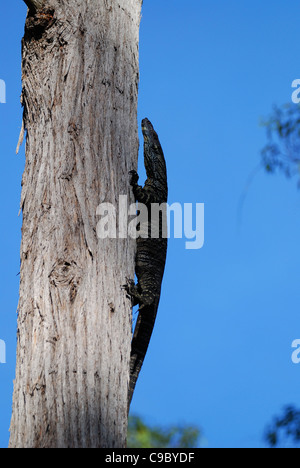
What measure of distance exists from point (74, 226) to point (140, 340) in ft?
6.73

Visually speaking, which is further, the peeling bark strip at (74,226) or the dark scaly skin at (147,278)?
the dark scaly skin at (147,278)

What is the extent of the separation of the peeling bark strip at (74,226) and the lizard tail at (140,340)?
1.54 meters

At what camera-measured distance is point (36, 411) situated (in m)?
2.62

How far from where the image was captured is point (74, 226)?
2.95m

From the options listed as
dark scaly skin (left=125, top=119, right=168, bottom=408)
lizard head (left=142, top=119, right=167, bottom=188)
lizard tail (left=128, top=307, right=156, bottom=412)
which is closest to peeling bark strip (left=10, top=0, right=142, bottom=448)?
dark scaly skin (left=125, top=119, right=168, bottom=408)

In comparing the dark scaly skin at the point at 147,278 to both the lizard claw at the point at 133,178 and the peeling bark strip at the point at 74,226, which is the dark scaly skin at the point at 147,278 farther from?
the peeling bark strip at the point at 74,226

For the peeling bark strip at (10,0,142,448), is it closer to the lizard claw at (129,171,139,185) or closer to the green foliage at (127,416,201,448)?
the lizard claw at (129,171,139,185)

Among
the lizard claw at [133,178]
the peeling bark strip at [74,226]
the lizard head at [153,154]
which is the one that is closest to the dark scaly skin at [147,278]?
the lizard head at [153,154]

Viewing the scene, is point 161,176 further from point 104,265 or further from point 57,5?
point 104,265

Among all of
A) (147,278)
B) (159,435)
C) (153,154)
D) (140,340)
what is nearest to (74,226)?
(147,278)

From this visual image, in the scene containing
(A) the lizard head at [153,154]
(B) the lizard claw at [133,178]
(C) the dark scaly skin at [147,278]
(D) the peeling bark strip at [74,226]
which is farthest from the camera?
(A) the lizard head at [153,154]

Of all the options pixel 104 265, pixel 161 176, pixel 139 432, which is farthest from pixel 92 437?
pixel 139 432

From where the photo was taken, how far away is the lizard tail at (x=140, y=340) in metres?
4.65
